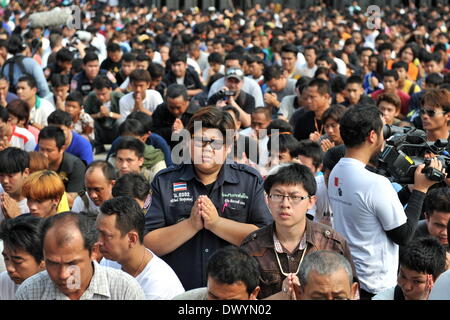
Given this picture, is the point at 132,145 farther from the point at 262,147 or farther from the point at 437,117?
the point at 437,117

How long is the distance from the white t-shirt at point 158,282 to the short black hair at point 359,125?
1358mm

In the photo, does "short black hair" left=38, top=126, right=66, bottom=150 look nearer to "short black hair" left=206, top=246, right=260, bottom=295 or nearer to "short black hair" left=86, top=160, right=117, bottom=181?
"short black hair" left=86, top=160, right=117, bottom=181

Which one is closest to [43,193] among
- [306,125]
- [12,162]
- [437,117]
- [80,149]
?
[12,162]

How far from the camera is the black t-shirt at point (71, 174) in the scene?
7.38m

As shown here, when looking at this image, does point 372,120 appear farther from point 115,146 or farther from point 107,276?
point 115,146

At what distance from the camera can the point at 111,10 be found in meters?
31.8

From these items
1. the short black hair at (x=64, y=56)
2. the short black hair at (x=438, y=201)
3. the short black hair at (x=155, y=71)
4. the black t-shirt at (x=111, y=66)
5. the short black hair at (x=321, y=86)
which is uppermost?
the short black hair at (x=64, y=56)

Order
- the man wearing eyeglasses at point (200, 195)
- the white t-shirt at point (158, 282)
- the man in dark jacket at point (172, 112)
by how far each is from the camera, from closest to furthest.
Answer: the white t-shirt at point (158, 282)
the man wearing eyeglasses at point (200, 195)
the man in dark jacket at point (172, 112)

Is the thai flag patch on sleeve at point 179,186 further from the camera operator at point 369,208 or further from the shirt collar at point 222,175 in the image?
the camera operator at point 369,208

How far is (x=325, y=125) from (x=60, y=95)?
14.5ft

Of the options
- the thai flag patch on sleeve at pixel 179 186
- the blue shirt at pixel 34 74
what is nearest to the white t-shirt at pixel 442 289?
the thai flag patch on sleeve at pixel 179 186

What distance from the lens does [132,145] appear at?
6984mm

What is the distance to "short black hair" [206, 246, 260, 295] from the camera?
11.8ft

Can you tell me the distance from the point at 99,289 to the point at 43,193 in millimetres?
2018
